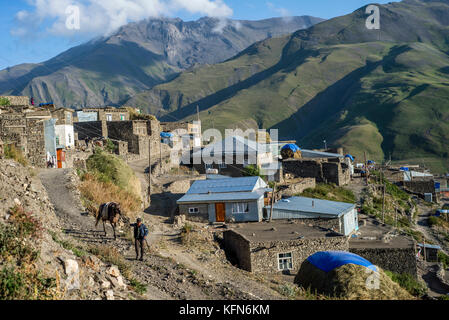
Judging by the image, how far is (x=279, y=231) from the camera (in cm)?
1934

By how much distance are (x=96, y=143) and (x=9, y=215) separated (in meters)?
23.7

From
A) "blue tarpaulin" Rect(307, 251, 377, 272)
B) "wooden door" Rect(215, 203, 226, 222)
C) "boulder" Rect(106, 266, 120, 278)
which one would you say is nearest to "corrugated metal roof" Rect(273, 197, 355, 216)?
"wooden door" Rect(215, 203, 226, 222)

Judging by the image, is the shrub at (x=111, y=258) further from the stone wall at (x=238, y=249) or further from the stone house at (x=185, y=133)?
the stone house at (x=185, y=133)

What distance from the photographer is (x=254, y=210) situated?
23.1 m

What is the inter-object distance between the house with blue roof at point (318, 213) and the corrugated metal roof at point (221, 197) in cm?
127

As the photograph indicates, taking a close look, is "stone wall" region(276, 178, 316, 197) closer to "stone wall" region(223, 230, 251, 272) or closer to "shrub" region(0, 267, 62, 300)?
"stone wall" region(223, 230, 251, 272)

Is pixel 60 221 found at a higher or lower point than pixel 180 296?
higher

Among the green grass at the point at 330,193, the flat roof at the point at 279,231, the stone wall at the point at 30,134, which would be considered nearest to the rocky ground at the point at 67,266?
the flat roof at the point at 279,231

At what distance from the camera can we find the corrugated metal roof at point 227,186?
24848mm

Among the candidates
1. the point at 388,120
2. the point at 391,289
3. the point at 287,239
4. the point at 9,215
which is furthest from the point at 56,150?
the point at 388,120

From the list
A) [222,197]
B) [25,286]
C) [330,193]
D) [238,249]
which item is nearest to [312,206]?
[222,197]

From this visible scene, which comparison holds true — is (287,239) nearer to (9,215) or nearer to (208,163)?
(9,215)

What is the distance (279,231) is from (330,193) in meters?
15.3
